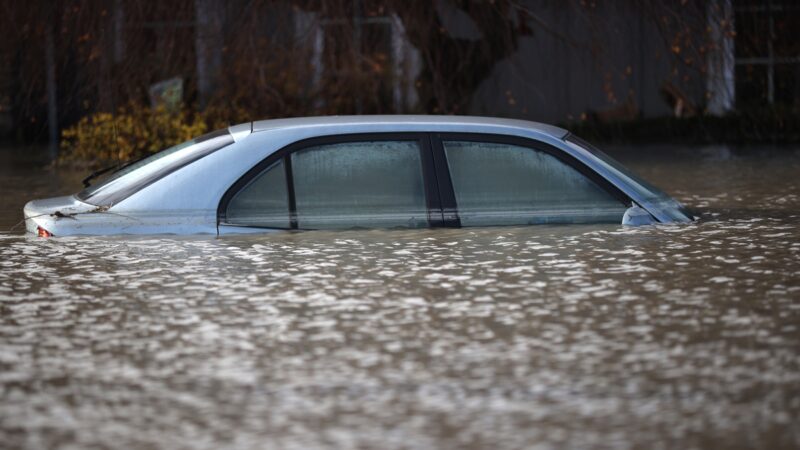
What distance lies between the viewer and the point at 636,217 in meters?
8.68

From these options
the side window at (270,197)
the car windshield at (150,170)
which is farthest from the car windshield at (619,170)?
the car windshield at (150,170)

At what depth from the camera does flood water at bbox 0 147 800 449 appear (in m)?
5.10

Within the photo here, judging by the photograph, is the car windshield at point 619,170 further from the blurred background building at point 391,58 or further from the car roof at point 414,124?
the blurred background building at point 391,58

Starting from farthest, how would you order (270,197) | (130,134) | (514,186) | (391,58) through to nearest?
(391,58), (130,134), (514,186), (270,197)

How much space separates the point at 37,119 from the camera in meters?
22.9

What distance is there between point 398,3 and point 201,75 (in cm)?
392

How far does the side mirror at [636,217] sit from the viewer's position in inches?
340

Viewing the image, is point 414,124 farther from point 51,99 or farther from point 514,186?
point 51,99

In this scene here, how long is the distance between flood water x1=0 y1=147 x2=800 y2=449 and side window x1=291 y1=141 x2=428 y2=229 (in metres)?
0.23

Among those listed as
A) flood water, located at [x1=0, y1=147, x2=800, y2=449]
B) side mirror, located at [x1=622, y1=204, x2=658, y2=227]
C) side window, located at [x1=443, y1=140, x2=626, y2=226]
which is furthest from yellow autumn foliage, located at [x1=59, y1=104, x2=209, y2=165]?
side mirror, located at [x1=622, y1=204, x2=658, y2=227]

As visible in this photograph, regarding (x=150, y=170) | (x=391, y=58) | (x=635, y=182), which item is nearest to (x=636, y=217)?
(x=635, y=182)

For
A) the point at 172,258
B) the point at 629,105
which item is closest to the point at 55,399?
the point at 172,258

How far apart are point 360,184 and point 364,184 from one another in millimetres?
23

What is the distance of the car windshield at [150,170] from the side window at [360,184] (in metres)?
0.56
